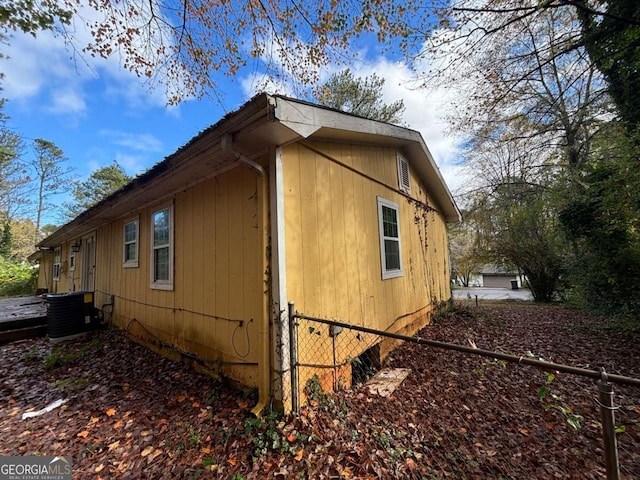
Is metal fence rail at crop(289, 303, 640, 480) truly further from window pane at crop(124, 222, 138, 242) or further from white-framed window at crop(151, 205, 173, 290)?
window pane at crop(124, 222, 138, 242)

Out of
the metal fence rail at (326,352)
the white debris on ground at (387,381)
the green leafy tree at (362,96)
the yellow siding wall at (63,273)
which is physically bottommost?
the white debris on ground at (387,381)

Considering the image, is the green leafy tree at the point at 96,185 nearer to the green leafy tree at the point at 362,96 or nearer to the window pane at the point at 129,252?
the green leafy tree at the point at 362,96

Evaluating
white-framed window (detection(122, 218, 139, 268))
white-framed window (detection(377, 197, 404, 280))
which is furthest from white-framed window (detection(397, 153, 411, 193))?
white-framed window (detection(122, 218, 139, 268))

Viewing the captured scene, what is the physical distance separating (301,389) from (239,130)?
2.92 metres

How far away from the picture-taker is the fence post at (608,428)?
1333mm

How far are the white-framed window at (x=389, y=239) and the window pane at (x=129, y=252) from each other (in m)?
5.47

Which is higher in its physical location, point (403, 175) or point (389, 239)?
point (403, 175)

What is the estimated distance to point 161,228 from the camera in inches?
194

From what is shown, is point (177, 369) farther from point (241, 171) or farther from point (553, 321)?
point (553, 321)

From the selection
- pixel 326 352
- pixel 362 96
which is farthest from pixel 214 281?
pixel 362 96

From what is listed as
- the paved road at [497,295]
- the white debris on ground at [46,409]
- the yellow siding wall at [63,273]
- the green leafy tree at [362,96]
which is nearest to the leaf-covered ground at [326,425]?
the white debris on ground at [46,409]

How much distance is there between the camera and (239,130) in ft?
8.65

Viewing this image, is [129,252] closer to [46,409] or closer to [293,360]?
[46,409]

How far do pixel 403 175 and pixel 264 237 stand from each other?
184 inches
